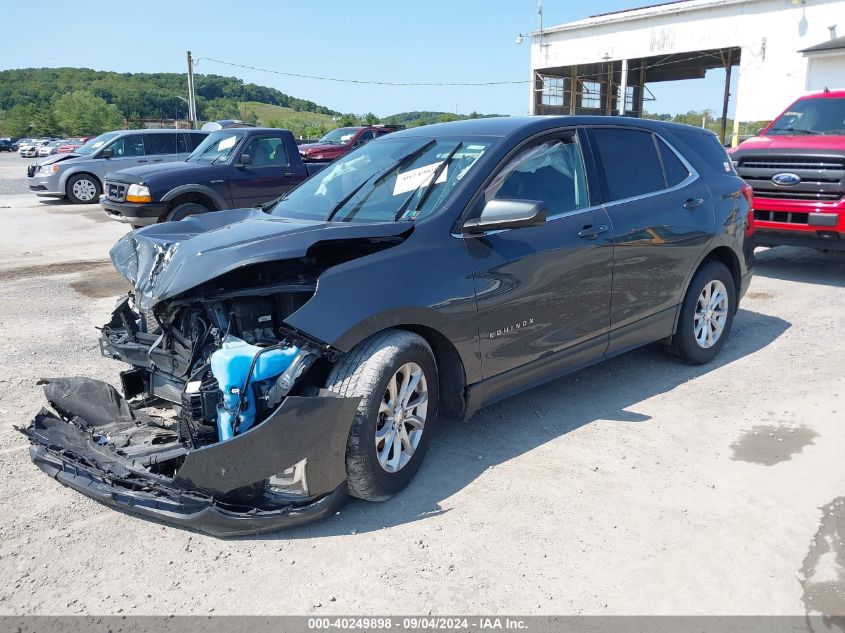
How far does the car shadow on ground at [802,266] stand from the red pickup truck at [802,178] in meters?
0.51

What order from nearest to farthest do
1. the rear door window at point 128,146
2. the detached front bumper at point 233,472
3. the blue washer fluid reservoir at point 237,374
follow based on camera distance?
the detached front bumper at point 233,472
the blue washer fluid reservoir at point 237,374
the rear door window at point 128,146

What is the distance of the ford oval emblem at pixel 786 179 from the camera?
8.35m

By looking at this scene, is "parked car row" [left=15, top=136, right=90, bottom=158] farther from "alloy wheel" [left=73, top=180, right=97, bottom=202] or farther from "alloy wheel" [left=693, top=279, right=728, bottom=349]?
"alloy wheel" [left=693, top=279, right=728, bottom=349]

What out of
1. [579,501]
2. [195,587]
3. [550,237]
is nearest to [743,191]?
[550,237]

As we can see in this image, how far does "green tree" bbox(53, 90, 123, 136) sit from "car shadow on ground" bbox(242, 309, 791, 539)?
8570 centimetres

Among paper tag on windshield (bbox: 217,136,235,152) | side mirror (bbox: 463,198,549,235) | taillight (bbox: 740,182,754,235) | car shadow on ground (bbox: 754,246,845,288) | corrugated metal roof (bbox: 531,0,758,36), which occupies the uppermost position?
corrugated metal roof (bbox: 531,0,758,36)

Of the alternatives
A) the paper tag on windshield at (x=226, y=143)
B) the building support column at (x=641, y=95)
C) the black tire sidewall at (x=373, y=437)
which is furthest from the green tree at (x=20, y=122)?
the black tire sidewall at (x=373, y=437)

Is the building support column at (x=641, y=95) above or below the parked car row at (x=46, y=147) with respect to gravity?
above

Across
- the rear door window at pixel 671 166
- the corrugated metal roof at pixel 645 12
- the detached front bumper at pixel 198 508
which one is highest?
the corrugated metal roof at pixel 645 12

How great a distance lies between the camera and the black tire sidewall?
321 centimetres

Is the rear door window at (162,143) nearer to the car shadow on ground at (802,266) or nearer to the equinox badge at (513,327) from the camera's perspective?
the car shadow on ground at (802,266)

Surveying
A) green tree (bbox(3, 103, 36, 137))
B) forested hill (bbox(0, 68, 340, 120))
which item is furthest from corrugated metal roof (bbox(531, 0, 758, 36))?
green tree (bbox(3, 103, 36, 137))

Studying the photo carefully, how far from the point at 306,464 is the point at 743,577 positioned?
190cm

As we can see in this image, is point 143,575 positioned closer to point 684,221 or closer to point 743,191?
point 684,221
